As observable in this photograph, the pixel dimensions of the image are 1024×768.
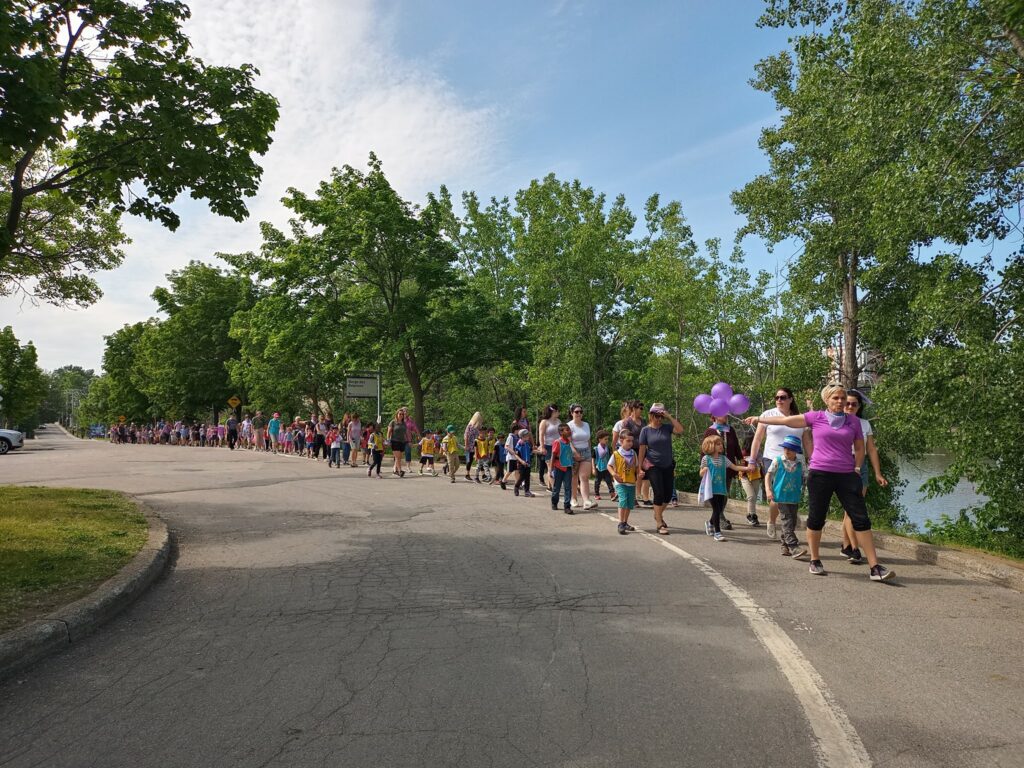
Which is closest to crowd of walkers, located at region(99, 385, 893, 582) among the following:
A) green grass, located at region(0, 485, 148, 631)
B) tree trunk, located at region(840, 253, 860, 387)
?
green grass, located at region(0, 485, 148, 631)

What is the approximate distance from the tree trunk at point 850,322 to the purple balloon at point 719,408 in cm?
1360

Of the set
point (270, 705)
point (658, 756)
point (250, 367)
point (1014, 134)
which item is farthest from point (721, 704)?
point (250, 367)

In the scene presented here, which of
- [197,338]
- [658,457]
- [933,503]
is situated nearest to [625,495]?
[658,457]

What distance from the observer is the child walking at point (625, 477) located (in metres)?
9.49

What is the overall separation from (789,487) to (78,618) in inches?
270

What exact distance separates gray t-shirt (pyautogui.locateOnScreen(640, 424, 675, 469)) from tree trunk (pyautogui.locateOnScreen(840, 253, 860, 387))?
49.1ft

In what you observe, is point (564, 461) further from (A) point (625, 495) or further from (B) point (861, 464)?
(B) point (861, 464)

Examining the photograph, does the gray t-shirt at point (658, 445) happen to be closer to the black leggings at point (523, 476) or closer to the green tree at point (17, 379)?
the black leggings at point (523, 476)

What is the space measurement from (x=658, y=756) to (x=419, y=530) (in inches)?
266

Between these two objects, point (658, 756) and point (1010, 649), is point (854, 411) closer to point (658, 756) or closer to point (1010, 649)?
point (1010, 649)

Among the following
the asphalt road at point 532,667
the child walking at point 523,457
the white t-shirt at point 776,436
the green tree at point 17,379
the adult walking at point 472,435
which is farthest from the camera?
the green tree at point 17,379

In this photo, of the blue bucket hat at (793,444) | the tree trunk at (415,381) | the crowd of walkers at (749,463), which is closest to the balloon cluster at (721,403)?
the crowd of walkers at (749,463)

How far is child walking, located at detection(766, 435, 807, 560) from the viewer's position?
7906mm

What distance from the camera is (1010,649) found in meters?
4.77
